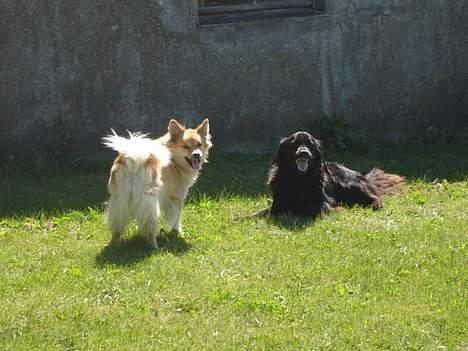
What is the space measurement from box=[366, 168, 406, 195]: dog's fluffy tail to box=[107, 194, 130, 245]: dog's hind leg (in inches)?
143

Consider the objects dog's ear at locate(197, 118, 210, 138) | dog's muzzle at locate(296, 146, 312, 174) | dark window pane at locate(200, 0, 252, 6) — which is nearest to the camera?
dog's ear at locate(197, 118, 210, 138)

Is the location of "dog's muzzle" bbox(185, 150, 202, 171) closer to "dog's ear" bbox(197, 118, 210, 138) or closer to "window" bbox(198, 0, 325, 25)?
"dog's ear" bbox(197, 118, 210, 138)

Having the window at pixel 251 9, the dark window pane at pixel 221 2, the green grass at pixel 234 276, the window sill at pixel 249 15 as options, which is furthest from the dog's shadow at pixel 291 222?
the dark window pane at pixel 221 2

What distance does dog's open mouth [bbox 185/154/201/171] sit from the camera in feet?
29.3

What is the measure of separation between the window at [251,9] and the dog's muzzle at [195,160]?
4.07m

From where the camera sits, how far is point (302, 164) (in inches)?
382

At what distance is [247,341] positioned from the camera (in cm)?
612

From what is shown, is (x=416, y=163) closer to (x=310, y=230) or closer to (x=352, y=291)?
(x=310, y=230)

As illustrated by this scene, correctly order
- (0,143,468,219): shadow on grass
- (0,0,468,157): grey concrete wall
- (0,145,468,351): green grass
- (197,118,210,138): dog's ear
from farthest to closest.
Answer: (0,0,468,157): grey concrete wall
(0,143,468,219): shadow on grass
(197,118,210,138): dog's ear
(0,145,468,351): green grass

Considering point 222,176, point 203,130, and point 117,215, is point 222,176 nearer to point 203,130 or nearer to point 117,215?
point 203,130

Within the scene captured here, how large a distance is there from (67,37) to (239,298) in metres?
6.12

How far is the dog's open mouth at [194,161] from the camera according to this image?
8.95 m

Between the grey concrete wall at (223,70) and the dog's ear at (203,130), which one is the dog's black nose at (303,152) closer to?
the dog's ear at (203,130)

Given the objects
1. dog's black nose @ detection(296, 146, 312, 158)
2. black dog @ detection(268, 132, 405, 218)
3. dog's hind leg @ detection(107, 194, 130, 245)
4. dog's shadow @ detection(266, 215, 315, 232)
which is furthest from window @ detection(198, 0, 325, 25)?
dog's hind leg @ detection(107, 194, 130, 245)
